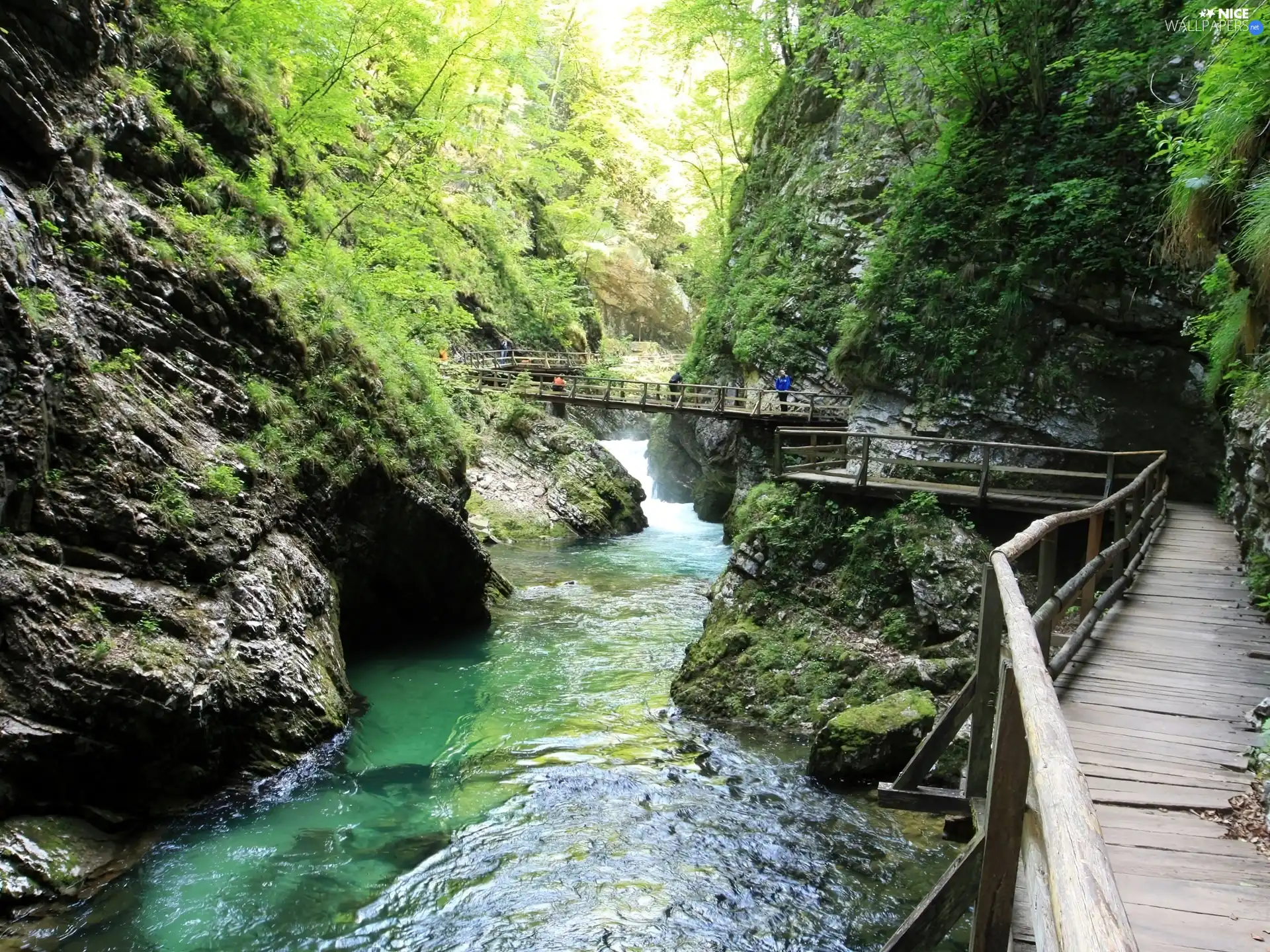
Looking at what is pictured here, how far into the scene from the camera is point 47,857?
205 inches

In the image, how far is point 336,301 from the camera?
11.7m

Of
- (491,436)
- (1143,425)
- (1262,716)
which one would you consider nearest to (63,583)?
(1262,716)

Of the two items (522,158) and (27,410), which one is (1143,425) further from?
(522,158)

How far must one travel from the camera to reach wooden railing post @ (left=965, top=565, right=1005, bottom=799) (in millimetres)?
3898

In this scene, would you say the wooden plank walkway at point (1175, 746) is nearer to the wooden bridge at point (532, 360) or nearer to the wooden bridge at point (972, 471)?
the wooden bridge at point (972, 471)

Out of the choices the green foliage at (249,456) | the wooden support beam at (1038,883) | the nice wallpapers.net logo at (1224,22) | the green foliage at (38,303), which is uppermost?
the nice wallpapers.net logo at (1224,22)

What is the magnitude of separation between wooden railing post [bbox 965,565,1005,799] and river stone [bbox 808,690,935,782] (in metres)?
3.96

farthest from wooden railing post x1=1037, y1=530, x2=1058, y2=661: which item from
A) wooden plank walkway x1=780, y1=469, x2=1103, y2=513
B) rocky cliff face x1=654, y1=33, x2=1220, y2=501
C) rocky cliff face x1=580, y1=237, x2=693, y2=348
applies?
rocky cliff face x1=580, y1=237, x2=693, y2=348

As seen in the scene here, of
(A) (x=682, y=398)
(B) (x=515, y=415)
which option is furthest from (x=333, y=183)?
(B) (x=515, y=415)

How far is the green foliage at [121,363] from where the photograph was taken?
23.2 ft

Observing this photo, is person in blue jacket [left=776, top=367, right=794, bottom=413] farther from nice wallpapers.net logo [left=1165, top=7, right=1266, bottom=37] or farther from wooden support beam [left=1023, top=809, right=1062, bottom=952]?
wooden support beam [left=1023, top=809, right=1062, bottom=952]

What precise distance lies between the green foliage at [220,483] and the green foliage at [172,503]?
34cm

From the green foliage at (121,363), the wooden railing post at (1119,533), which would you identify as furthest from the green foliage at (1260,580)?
the green foliage at (121,363)

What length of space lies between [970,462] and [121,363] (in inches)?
448
